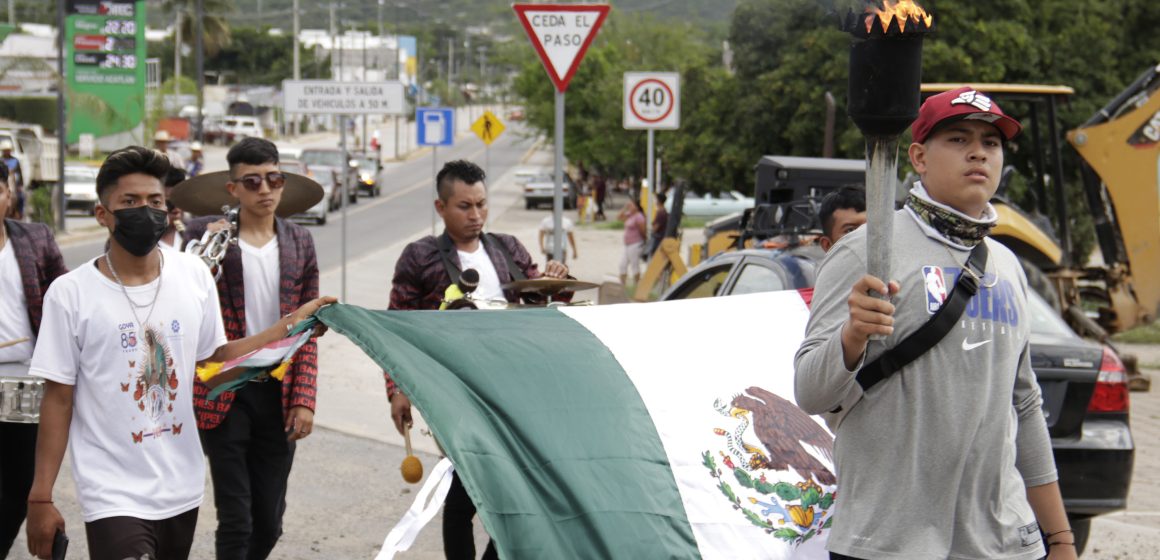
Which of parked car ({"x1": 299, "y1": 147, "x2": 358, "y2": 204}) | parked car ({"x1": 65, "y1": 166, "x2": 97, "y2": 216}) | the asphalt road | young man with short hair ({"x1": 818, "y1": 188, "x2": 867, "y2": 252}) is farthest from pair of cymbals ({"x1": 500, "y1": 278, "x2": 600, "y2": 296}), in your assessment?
parked car ({"x1": 299, "y1": 147, "x2": 358, "y2": 204})

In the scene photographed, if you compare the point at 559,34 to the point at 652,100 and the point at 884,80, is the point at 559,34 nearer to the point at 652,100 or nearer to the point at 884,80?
the point at 652,100

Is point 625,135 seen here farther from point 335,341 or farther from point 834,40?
point 335,341

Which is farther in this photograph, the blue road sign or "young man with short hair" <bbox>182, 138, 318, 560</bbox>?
the blue road sign

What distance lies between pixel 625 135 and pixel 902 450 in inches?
1715

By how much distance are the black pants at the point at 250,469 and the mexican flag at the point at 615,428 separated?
111 cm

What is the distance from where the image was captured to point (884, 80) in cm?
278

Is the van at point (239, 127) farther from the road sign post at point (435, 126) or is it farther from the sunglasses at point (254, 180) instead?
the sunglasses at point (254, 180)

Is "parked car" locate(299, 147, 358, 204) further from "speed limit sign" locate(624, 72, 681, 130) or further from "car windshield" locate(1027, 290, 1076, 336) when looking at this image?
"car windshield" locate(1027, 290, 1076, 336)

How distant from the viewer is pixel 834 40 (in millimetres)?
27406

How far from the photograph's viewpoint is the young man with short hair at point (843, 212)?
22.6 ft

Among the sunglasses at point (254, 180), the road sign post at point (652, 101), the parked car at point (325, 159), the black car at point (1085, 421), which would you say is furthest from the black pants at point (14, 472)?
the parked car at point (325, 159)

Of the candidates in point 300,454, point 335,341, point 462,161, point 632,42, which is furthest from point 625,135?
point 462,161

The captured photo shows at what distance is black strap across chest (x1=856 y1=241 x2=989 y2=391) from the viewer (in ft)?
10.6

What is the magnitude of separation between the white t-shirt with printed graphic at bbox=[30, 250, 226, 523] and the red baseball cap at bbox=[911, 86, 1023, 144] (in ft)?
8.04
